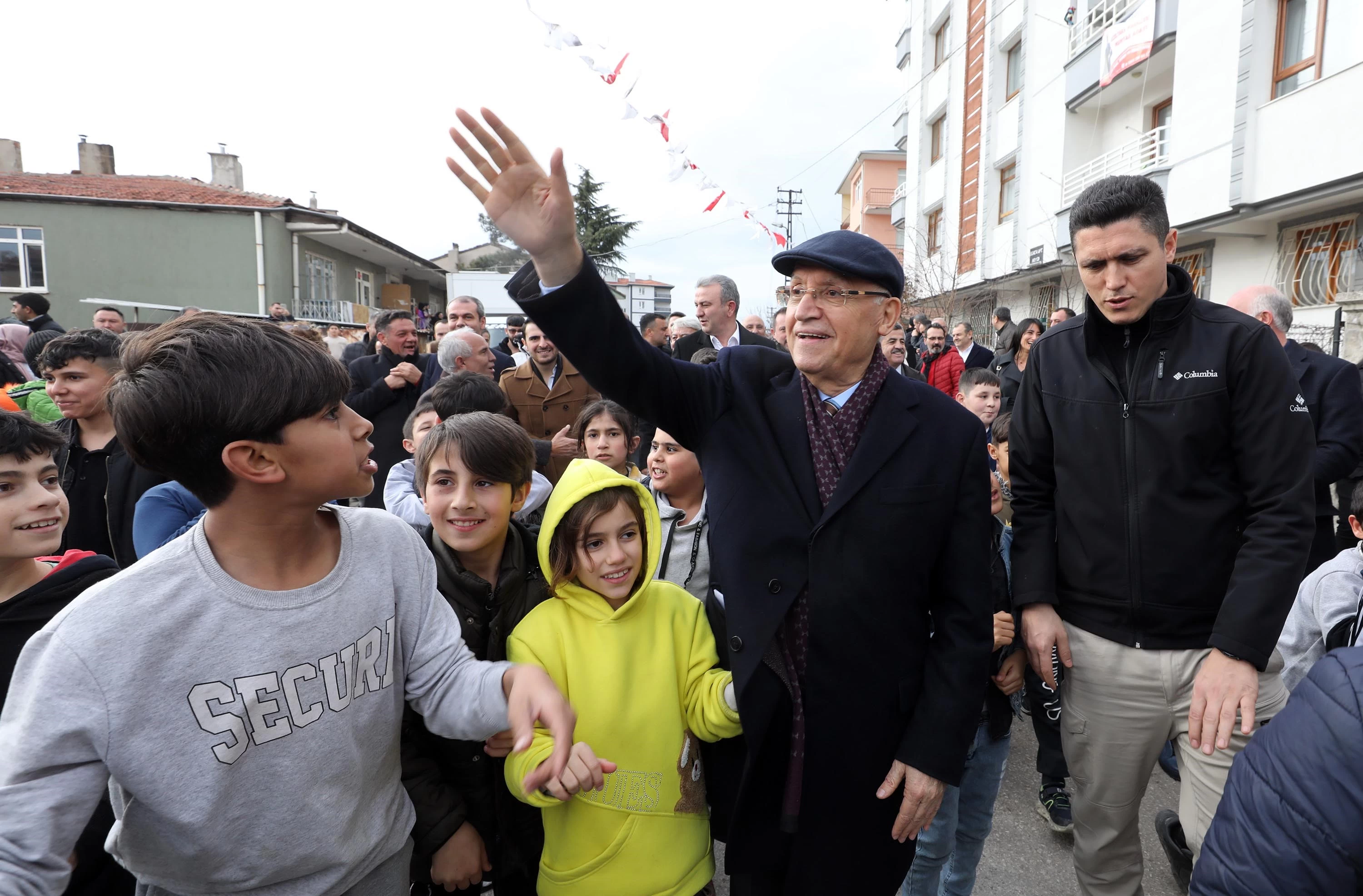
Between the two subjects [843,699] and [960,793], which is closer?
[843,699]

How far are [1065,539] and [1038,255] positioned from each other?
16.3 metres

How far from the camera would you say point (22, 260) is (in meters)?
21.4

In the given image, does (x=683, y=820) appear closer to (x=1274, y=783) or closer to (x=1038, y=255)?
(x=1274, y=783)

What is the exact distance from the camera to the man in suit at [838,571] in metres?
1.76

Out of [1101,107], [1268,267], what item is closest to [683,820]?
[1268,267]

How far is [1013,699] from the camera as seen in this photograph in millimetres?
2932

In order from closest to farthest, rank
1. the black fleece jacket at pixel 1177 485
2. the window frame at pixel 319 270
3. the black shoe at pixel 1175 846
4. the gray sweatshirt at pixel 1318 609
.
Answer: the black fleece jacket at pixel 1177 485 → the gray sweatshirt at pixel 1318 609 → the black shoe at pixel 1175 846 → the window frame at pixel 319 270

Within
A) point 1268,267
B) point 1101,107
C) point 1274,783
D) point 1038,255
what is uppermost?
point 1101,107

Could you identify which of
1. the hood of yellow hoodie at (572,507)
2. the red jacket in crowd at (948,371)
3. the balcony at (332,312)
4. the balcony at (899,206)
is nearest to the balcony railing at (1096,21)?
the red jacket in crowd at (948,371)

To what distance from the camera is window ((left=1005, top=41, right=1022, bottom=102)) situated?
61.2 feet

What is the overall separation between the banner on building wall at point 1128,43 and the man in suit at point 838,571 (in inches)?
538

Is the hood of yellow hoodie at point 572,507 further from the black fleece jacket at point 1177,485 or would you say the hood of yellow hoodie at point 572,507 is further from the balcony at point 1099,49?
the balcony at point 1099,49

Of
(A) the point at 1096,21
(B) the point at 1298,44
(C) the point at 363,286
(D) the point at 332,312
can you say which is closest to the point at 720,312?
(B) the point at 1298,44

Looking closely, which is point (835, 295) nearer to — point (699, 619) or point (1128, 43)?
point (699, 619)
